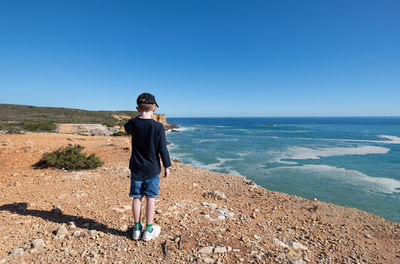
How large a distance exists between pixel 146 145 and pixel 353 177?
15.8 m

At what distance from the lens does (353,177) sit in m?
13.2

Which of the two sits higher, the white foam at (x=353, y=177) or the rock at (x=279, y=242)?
the rock at (x=279, y=242)

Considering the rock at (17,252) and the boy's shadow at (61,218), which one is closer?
the rock at (17,252)

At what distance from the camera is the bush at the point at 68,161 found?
7.46 meters

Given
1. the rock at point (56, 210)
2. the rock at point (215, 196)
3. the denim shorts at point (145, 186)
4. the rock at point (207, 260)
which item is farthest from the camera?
the rock at point (215, 196)

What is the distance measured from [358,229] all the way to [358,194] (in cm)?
717

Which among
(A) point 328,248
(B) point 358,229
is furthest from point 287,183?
(A) point 328,248

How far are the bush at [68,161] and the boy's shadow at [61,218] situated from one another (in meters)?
3.40

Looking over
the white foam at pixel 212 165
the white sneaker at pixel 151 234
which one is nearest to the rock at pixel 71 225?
the white sneaker at pixel 151 234

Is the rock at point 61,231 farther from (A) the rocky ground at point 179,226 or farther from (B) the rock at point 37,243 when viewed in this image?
(B) the rock at point 37,243

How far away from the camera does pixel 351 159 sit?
63.1ft

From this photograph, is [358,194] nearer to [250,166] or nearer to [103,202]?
[250,166]

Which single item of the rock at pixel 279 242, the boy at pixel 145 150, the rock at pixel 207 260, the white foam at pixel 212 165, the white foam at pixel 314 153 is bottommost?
the white foam at pixel 212 165

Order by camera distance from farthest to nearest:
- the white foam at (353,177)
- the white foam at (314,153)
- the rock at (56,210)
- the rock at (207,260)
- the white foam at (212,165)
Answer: the white foam at (314,153) → the white foam at (212,165) → the white foam at (353,177) → the rock at (56,210) → the rock at (207,260)
